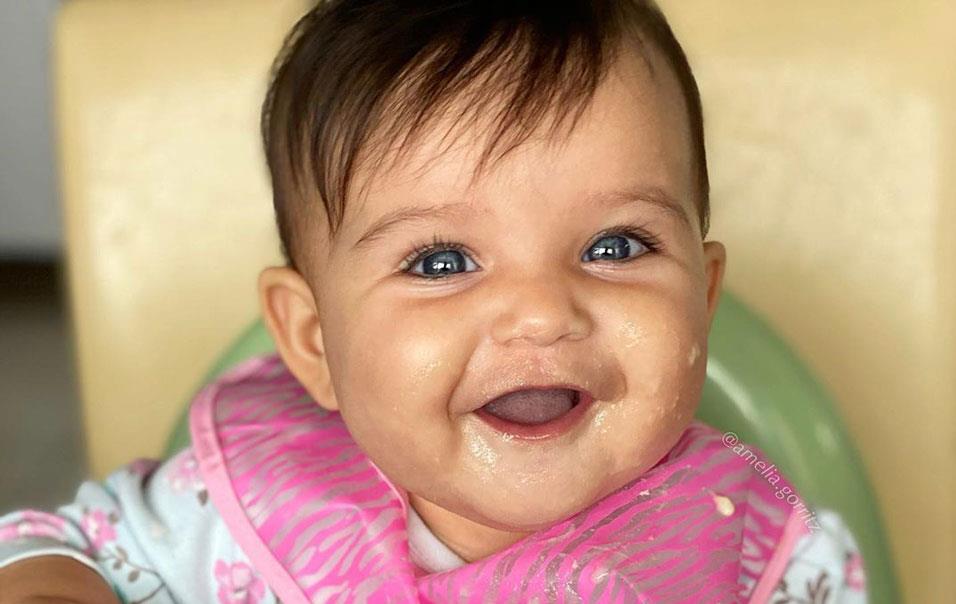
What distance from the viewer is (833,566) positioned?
0.74 meters

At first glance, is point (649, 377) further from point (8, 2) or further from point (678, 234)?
A: point (8, 2)

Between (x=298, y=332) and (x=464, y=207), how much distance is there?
18cm

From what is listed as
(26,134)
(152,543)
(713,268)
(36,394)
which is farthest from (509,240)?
(26,134)

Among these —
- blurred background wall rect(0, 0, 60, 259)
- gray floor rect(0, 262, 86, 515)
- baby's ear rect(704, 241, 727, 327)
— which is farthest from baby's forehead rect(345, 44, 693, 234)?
blurred background wall rect(0, 0, 60, 259)

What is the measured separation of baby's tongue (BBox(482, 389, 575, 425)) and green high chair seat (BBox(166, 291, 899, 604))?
26cm

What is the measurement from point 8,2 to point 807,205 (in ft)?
4.67

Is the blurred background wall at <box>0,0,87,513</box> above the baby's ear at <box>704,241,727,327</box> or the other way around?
the other way around

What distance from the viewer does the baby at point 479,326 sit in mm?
579

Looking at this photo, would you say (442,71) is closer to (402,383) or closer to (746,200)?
(402,383)

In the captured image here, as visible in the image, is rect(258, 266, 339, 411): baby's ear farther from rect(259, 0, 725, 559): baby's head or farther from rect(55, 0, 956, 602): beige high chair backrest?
rect(55, 0, 956, 602): beige high chair backrest

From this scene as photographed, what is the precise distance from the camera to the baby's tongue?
1.97 ft

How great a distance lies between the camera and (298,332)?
2.36ft

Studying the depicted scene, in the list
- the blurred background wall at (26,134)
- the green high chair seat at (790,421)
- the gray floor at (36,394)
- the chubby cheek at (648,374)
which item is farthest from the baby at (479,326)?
the blurred background wall at (26,134)

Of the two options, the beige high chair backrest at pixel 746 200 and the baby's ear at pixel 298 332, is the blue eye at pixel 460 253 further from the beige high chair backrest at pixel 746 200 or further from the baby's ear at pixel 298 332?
the beige high chair backrest at pixel 746 200
